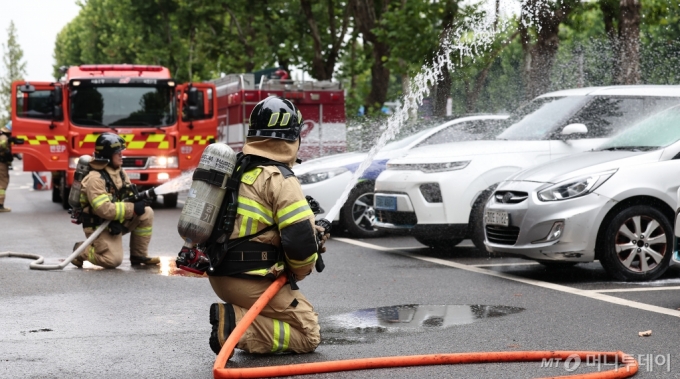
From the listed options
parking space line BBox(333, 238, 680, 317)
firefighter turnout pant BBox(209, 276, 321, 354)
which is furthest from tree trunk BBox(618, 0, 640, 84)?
firefighter turnout pant BBox(209, 276, 321, 354)

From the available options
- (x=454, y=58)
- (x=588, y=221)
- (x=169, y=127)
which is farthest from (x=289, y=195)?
(x=454, y=58)

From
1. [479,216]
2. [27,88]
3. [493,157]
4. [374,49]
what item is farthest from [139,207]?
[374,49]

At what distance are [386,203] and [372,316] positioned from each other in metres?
4.46

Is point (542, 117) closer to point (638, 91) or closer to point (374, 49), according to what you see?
point (638, 91)

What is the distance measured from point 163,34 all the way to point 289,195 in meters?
43.5

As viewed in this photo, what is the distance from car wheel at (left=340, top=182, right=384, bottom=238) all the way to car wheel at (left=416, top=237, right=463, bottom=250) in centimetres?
132

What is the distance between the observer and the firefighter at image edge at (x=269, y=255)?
6035mm

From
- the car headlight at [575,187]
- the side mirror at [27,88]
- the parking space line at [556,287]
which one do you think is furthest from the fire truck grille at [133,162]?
the car headlight at [575,187]

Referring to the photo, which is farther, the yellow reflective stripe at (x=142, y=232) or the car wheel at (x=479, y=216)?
the car wheel at (x=479, y=216)

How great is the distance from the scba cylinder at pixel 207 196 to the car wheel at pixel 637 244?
14.8ft

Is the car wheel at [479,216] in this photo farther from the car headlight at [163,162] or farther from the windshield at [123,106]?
the windshield at [123,106]

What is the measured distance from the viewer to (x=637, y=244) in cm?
954

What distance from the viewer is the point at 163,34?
48.3 meters

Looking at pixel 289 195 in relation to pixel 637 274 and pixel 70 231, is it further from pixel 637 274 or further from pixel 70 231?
pixel 70 231
